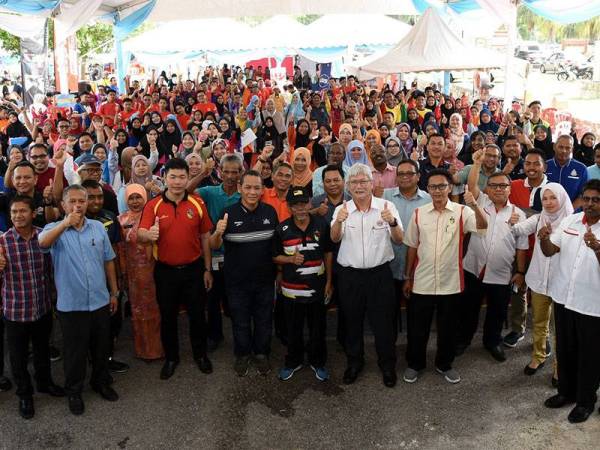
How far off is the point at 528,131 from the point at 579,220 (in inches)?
209

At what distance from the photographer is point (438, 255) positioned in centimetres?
385

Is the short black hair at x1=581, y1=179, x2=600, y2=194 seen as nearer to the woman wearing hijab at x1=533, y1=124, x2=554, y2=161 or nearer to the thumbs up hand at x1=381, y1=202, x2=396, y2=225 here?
the thumbs up hand at x1=381, y1=202, x2=396, y2=225

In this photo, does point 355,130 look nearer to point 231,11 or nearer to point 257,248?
point 257,248

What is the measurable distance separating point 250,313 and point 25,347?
155 centimetres

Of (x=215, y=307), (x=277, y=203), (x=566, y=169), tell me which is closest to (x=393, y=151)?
(x=566, y=169)

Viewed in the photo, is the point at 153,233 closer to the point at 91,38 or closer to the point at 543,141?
the point at 543,141

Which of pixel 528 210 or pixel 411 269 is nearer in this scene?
pixel 411 269

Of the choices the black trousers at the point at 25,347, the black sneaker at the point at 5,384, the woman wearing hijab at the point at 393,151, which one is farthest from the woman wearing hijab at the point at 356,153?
the black sneaker at the point at 5,384

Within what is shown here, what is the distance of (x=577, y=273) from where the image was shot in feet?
11.0

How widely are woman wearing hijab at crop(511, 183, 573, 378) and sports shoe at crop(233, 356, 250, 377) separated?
7.00ft

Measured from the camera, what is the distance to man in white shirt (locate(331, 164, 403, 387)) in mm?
3773

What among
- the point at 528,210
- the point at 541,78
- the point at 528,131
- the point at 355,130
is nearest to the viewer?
the point at 528,210

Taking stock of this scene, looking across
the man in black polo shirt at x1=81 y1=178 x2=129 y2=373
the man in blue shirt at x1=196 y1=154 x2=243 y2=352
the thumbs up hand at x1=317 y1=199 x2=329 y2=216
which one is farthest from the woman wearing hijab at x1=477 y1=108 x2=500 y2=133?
the man in black polo shirt at x1=81 y1=178 x2=129 y2=373

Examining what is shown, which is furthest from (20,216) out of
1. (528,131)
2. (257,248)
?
(528,131)
